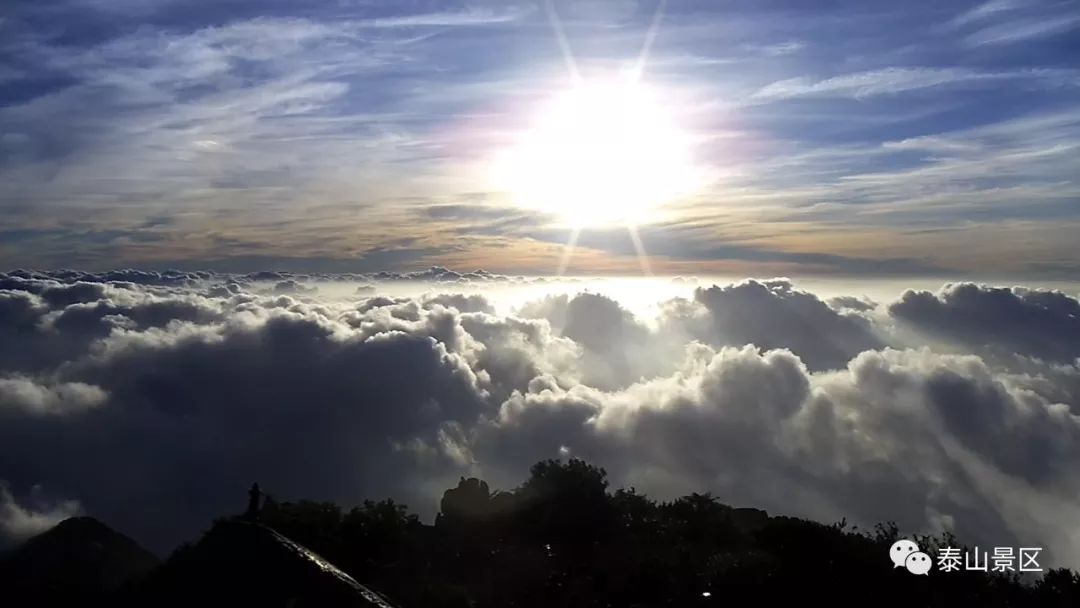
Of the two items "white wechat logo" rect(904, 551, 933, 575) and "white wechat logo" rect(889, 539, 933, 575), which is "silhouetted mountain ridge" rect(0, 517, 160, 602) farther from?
"white wechat logo" rect(904, 551, 933, 575)

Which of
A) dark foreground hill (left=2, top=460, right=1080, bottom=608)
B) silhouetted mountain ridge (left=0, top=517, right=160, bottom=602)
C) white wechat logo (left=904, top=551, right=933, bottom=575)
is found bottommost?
silhouetted mountain ridge (left=0, top=517, right=160, bottom=602)

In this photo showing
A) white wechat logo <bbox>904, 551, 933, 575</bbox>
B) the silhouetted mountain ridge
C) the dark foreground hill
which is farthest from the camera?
the silhouetted mountain ridge

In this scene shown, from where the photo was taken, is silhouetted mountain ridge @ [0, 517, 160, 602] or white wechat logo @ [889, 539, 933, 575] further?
silhouetted mountain ridge @ [0, 517, 160, 602]

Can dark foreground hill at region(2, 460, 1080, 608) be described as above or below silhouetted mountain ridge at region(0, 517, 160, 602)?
above

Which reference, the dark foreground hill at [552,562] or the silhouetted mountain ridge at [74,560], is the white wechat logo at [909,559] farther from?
the silhouetted mountain ridge at [74,560]

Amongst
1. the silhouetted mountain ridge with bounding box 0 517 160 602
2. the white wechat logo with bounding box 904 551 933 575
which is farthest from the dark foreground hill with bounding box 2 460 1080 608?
the silhouetted mountain ridge with bounding box 0 517 160 602

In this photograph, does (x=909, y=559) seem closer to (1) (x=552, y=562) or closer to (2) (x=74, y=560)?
(1) (x=552, y=562)

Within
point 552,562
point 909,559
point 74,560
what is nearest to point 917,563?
point 909,559
